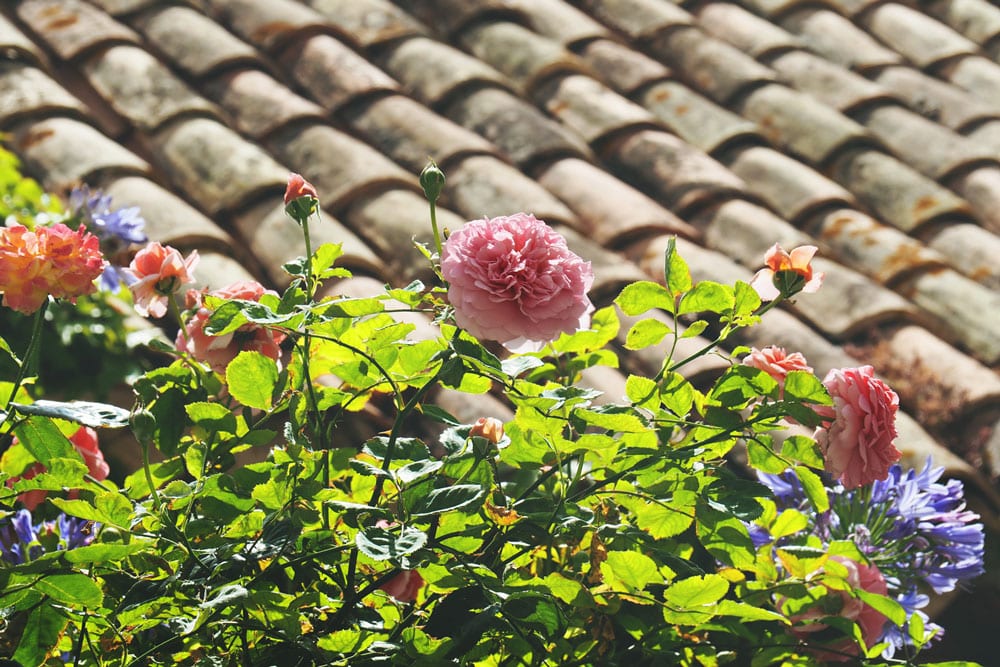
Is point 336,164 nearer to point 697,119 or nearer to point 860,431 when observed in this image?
point 697,119

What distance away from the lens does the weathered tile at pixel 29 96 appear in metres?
2.40

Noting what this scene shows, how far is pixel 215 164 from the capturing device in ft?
7.79

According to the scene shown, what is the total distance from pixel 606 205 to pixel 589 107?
0.53 m

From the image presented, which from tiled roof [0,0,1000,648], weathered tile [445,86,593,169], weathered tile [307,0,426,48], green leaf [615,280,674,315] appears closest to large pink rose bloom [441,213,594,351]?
green leaf [615,280,674,315]

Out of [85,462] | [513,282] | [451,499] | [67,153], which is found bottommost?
[67,153]

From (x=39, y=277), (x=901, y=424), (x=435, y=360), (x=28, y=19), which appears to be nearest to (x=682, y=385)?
(x=435, y=360)

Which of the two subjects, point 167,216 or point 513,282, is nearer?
point 513,282

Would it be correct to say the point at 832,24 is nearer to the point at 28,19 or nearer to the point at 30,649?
the point at 28,19

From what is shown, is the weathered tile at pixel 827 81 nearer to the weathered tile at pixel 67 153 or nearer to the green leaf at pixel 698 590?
the weathered tile at pixel 67 153

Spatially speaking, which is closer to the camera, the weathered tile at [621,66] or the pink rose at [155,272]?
the pink rose at [155,272]

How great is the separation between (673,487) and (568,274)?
0.25 meters

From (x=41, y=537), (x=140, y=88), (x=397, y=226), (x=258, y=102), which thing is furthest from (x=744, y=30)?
(x=41, y=537)

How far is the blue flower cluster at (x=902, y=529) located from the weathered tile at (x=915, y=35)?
261 centimetres

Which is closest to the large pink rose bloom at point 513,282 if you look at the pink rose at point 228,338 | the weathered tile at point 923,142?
the pink rose at point 228,338
